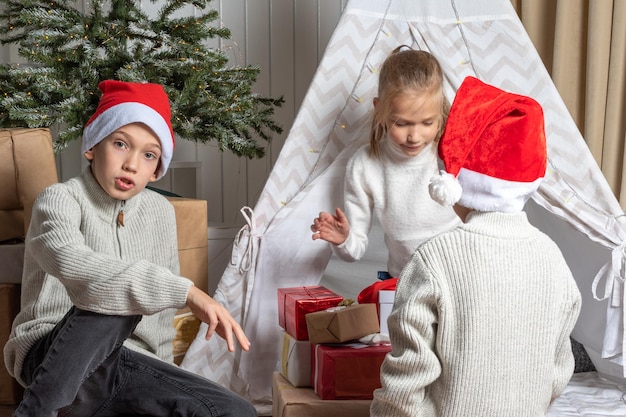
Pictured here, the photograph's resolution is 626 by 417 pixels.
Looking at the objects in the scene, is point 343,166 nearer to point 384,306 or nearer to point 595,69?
point 384,306

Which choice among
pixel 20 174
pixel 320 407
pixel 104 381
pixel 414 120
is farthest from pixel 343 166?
pixel 104 381

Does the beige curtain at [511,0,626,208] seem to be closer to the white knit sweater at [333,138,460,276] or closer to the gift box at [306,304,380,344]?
the white knit sweater at [333,138,460,276]

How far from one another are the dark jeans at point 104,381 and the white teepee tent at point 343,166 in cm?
51

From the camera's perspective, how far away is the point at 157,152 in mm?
1574

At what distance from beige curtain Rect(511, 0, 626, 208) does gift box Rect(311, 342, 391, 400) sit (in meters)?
1.15

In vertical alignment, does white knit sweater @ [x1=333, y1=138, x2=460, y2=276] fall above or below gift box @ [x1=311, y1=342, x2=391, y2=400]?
above

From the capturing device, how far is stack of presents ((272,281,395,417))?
66.6 inches

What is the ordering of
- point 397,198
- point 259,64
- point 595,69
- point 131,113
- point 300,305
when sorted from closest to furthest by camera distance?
1. point 131,113
2. point 300,305
3. point 397,198
4. point 595,69
5. point 259,64

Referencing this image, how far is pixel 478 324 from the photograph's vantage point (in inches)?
48.8

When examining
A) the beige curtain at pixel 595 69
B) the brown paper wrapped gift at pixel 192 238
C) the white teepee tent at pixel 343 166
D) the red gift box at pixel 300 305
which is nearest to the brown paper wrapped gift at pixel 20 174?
the brown paper wrapped gift at pixel 192 238

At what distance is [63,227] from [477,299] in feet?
2.45

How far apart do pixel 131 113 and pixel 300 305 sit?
1.96 feet

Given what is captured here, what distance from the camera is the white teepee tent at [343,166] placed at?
1.99 meters

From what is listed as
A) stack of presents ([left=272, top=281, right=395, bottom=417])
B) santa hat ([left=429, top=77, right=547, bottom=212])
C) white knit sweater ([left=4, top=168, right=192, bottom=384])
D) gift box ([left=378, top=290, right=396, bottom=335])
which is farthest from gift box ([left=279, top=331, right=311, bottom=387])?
santa hat ([left=429, top=77, right=547, bottom=212])
